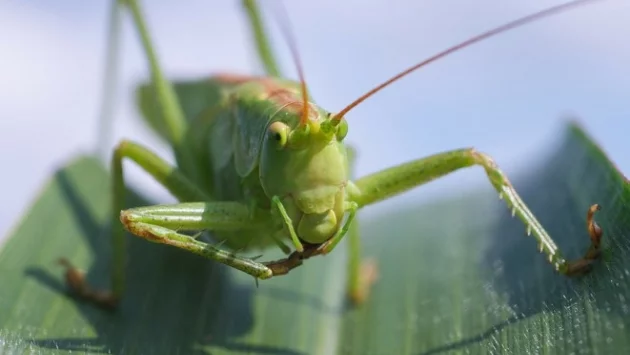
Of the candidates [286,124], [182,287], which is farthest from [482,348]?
[182,287]

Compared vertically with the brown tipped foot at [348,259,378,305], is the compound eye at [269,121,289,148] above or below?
above

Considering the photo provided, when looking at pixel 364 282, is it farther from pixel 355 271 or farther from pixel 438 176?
pixel 438 176

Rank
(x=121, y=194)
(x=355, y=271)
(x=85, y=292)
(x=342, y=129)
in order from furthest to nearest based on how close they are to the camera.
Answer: (x=355, y=271) < (x=121, y=194) < (x=85, y=292) < (x=342, y=129)

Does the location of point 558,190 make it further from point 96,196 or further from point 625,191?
point 96,196

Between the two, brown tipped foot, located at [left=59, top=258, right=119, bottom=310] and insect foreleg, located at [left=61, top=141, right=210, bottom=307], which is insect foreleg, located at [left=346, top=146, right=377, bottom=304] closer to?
insect foreleg, located at [left=61, top=141, right=210, bottom=307]

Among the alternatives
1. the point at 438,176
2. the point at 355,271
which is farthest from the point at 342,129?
the point at 355,271

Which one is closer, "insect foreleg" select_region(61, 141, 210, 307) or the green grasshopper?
the green grasshopper

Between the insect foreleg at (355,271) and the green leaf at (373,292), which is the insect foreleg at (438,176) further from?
the insect foreleg at (355,271)

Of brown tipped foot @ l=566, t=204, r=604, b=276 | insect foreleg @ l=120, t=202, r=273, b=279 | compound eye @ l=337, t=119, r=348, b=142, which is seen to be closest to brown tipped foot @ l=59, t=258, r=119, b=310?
insect foreleg @ l=120, t=202, r=273, b=279
